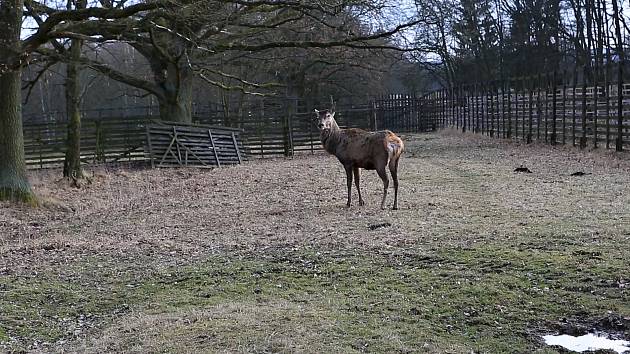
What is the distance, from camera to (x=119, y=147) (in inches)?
995

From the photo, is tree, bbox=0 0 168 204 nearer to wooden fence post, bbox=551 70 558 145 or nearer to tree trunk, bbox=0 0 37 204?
tree trunk, bbox=0 0 37 204

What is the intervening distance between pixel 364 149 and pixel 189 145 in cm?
1228

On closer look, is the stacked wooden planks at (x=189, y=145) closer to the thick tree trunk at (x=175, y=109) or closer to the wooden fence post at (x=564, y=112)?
the thick tree trunk at (x=175, y=109)

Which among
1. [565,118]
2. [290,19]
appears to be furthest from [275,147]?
[565,118]

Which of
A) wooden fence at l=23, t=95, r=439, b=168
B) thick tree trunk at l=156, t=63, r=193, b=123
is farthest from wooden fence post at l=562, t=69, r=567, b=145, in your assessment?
thick tree trunk at l=156, t=63, r=193, b=123

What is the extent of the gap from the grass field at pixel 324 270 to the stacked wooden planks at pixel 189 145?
8517mm

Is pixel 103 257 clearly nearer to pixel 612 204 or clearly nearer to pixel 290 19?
pixel 612 204

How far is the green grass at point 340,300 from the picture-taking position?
4.99 metres

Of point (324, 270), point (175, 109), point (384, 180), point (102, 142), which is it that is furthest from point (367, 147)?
point (102, 142)

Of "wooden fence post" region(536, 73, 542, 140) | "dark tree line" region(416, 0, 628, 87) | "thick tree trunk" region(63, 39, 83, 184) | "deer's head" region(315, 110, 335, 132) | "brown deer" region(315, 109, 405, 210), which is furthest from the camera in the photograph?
"dark tree line" region(416, 0, 628, 87)

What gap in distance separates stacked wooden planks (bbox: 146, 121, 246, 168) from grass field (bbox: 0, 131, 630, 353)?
27.9 feet

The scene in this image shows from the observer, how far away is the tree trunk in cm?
1295

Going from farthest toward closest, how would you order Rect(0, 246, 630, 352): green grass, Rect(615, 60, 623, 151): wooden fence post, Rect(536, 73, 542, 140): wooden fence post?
Rect(536, 73, 542, 140): wooden fence post, Rect(615, 60, 623, 151): wooden fence post, Rect(0, 246, 630, 352): green grass

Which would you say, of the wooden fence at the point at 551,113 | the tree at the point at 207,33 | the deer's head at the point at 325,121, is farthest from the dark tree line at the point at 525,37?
the deer's head at the point at 325,121
